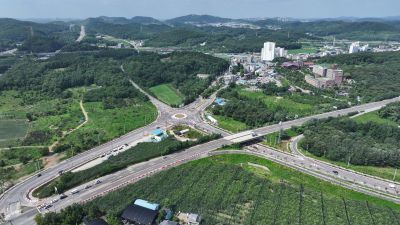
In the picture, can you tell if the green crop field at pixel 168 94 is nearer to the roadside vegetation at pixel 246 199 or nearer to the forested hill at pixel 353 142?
the forested hill at pixel 353 142

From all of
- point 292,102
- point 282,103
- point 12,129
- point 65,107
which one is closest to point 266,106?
point 282,103

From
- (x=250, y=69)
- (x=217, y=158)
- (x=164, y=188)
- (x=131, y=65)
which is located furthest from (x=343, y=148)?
(x=131, y=65)

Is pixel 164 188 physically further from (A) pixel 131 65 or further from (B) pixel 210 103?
(A) pixel 131 65

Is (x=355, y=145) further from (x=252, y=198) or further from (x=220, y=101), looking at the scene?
(x=220, y=101)

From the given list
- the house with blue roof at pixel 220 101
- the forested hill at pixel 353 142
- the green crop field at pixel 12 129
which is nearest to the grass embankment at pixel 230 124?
the house with blue roof at pixel 220 101

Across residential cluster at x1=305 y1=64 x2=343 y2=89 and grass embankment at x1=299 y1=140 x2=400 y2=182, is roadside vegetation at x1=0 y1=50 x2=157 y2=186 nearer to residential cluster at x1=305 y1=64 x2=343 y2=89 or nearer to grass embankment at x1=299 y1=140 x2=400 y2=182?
grass embankment at x1=299 y1=140 x2=400 y2=182
